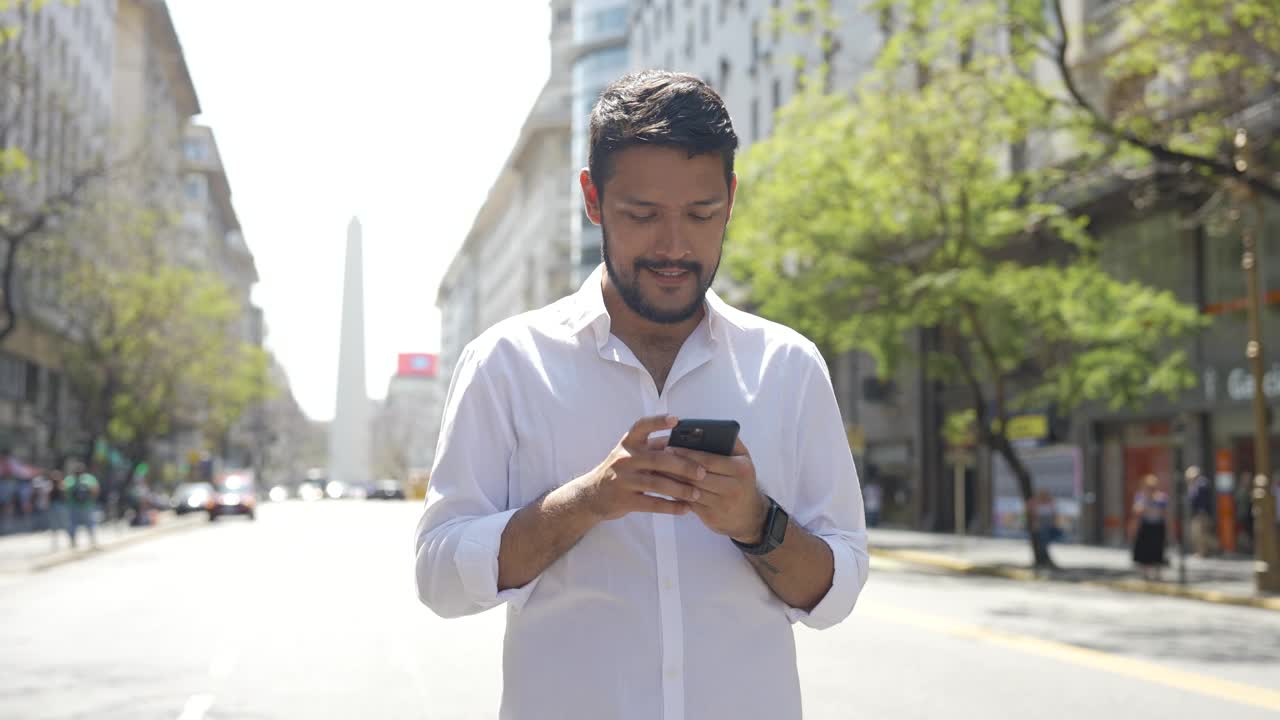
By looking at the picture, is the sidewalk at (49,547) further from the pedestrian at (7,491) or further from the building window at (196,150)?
the building window at (196,150)

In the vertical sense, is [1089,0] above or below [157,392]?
above

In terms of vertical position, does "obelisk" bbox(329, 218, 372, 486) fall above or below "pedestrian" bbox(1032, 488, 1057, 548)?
above

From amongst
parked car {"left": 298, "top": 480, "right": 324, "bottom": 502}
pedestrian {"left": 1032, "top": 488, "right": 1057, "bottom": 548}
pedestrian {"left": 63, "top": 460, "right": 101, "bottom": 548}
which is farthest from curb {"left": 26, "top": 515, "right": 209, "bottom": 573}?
parked car {"left": 298, "top": 480, "right": 324, "bottom": 502}

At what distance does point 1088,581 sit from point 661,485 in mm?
22628

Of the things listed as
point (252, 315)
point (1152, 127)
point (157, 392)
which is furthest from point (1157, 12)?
point (252, 315)

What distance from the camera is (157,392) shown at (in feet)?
173

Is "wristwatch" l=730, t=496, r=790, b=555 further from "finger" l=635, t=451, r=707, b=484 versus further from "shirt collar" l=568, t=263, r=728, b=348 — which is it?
"shirt collar" l=568, t=263, r=728, b=348

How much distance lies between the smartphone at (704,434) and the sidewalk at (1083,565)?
61.9 ft

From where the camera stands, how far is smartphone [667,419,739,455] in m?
2.15

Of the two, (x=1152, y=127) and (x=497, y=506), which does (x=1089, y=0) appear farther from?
(x=497, y=506)

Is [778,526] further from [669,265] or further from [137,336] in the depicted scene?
[137,336]

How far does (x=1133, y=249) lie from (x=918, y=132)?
29.9 ft

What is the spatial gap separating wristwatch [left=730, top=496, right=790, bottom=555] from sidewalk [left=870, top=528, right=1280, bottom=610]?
1867 centimetres

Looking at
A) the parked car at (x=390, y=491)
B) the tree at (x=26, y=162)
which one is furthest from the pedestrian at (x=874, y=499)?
the parked car at (x=390, y=491)
